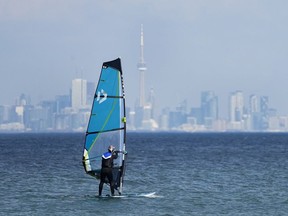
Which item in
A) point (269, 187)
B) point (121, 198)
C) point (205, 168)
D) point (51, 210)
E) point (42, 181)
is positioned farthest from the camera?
point (205, 168)

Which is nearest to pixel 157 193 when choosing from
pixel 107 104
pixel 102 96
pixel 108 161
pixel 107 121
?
pixel 108 161

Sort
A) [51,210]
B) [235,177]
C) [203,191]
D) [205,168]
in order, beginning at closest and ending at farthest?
[51,210]
[203,191]
[235,177]
[205,168]

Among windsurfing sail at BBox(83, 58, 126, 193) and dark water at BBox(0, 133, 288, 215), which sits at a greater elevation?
windsurfing sail at BBox(83, 58, 126, 193)

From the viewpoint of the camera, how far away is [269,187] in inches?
1543

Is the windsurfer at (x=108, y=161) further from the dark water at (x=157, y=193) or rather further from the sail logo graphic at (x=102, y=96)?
the sail logo graphic at (x=102, y=96)

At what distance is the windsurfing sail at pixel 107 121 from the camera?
3281 cm

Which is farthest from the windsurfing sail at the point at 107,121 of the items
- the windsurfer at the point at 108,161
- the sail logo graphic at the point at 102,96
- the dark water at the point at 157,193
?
the dark water at the point at 157,193

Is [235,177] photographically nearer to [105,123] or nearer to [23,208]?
[105,123]

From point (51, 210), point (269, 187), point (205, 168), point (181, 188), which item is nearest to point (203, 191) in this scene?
point (181, 188)

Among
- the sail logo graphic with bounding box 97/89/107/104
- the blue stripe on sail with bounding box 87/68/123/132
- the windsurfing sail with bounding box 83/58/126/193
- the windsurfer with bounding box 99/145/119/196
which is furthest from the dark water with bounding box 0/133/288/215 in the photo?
the sail logo graphic with bounding box 97/89/107/104

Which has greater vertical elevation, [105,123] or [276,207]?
[105,123]

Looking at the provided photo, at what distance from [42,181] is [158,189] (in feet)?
25.1

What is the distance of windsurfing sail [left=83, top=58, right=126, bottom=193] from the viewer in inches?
1292

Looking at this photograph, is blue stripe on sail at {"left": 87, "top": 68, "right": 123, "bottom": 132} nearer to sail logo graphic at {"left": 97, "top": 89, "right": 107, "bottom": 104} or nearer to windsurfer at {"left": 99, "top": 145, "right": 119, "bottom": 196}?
sail logo graphic at {"left": 97, "top": 89, "right": 107, "bottom": 104}
